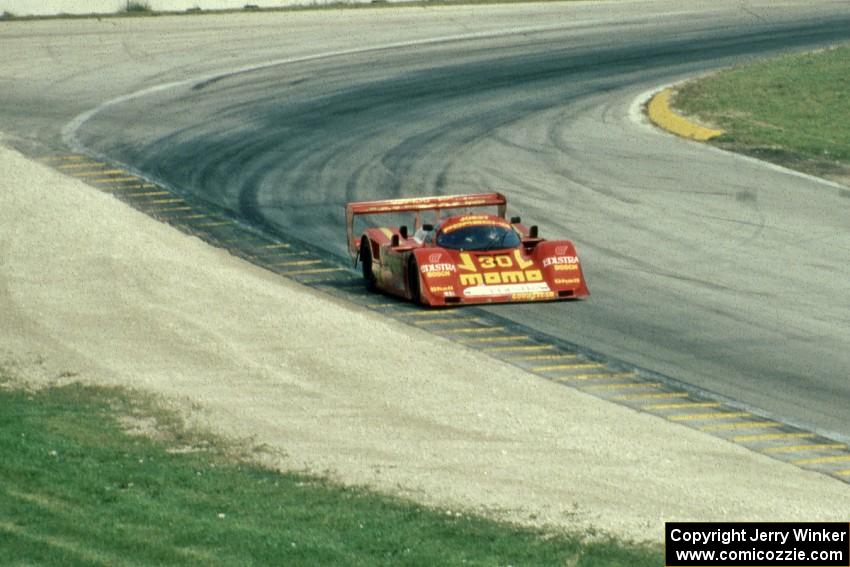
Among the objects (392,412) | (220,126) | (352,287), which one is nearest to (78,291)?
(352,287)

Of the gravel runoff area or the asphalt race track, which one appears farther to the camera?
the asphalt race track

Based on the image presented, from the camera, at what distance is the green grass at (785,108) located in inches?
1494

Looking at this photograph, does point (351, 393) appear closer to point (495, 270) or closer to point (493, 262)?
point (495, 270)

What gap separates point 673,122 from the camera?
41.3 m

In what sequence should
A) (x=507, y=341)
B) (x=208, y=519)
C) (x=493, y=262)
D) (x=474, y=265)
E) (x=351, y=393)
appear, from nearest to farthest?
(x=208, y=519), (x=351, y=393), (x=507, y=341), (x=474, y=265), (x=493, y=262)

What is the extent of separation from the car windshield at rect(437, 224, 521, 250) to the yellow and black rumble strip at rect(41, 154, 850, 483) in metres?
1.15

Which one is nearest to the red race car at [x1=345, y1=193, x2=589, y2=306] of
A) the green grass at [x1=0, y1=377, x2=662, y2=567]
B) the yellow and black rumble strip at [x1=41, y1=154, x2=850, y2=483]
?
the yellow and black rumble strip at [x1=41, y1=154, x2=850, y2=483]

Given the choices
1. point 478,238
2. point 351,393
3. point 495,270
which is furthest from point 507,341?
point 351,393

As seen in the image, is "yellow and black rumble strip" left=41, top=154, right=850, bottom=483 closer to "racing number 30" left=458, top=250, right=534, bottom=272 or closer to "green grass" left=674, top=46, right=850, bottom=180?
"racing number 30" left=458, top=250, right=534, bottom=272

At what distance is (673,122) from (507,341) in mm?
18618

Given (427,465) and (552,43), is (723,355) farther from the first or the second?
(552,43)

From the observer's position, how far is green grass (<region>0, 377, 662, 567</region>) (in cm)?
1352

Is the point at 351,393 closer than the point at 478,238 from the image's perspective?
Yes

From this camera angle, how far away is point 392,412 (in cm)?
1922
